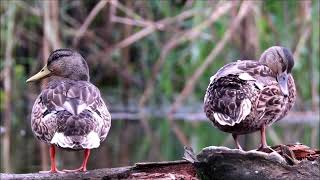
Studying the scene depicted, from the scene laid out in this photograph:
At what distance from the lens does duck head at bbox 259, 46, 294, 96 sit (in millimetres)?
6414

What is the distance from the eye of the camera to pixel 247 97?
5.94 meters

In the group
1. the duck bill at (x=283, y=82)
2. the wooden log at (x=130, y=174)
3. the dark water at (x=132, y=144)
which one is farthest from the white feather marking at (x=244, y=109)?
the dark water at (x=132, y=144)

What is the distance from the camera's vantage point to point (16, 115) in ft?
44.9

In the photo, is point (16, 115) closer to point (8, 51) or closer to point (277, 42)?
point (8, 51)

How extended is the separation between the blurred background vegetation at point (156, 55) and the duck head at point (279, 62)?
3.23 m

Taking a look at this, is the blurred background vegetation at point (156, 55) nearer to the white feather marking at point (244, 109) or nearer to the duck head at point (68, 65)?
the duck head at point (68, 65)

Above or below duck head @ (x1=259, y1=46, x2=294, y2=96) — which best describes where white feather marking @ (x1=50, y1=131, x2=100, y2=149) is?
below

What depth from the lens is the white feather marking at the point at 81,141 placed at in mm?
5441

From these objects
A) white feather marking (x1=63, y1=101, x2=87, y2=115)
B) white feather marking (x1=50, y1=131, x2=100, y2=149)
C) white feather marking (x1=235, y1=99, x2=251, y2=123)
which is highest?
white feather marking (x1=63, y1=101, x2=87, y2=115)

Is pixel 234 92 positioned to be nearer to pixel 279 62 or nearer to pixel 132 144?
pixel 279 62

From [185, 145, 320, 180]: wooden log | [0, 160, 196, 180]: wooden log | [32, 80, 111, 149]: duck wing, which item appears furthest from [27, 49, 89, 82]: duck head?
[185, 145, 320, 180]: wooden log

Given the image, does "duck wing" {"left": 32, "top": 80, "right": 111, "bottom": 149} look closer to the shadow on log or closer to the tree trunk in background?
the shadow on log

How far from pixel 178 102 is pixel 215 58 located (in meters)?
0.95

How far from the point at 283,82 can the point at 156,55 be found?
22.4 feet
